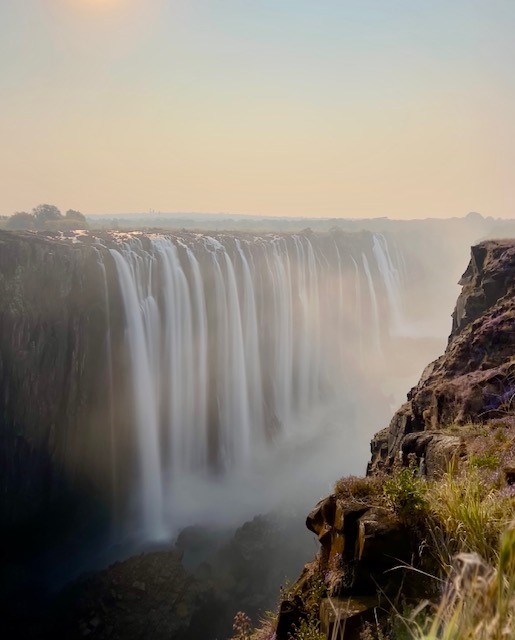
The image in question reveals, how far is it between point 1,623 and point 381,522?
18.2 meters

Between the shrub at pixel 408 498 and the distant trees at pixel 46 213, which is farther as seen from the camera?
the distant trees at pixel 46 213

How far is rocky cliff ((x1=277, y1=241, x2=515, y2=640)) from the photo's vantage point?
4.68 meters

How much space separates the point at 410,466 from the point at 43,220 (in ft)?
147

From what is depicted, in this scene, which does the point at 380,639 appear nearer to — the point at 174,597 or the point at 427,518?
the point at 427,518

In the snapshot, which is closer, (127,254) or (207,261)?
(127,254)

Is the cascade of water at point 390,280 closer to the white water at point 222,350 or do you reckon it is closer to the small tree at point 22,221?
the white water at point 222,350

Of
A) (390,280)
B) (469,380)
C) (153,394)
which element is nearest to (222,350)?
(153,394)

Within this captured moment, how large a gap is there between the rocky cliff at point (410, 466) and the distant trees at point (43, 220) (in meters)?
30.7

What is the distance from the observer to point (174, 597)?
17734 mm

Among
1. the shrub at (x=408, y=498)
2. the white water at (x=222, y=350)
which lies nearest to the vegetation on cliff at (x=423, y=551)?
the shrub at (x=408, y=498)

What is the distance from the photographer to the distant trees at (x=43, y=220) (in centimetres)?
3919

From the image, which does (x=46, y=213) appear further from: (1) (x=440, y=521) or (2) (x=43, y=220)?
(1) (x=440, y=521)

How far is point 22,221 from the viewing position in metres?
41.9

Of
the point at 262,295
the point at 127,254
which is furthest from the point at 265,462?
the point at 127,254
